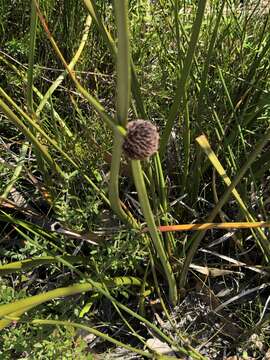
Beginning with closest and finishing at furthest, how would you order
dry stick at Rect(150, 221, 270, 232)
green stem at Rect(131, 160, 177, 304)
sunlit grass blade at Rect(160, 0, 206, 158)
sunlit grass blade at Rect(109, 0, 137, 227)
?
sunlit grass blade at Rect(109, 0, 137, 227), green stem at Rect(131, 160, 177, 304), sunlit grass blade at Rect(160, 0, 206, 158), dry stick at Rect(150, 221, 270, 232)

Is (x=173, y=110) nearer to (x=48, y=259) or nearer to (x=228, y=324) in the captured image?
(x=48, y=259)

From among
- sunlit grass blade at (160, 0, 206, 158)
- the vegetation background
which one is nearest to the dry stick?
the vegetation background

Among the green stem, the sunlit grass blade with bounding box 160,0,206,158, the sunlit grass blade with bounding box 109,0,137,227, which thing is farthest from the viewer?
the sunlit grass blade with bounding box 160,0,206,158

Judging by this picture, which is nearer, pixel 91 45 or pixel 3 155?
pixel 3 155

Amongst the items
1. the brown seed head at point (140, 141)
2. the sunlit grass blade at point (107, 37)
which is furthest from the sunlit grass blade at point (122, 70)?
the sunlit grass blade at point (107, 37)

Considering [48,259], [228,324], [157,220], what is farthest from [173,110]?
[228,324]

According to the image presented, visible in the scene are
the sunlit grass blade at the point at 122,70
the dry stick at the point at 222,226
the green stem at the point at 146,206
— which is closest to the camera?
the sunlit grass blade at the point at 122,70

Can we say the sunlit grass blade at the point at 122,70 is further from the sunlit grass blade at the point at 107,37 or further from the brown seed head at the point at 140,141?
the sunlit grass blade at the point at 107,37

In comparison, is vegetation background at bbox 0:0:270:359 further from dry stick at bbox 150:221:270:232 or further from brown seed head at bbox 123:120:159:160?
brown seed head at bbox 123:120:159:160
